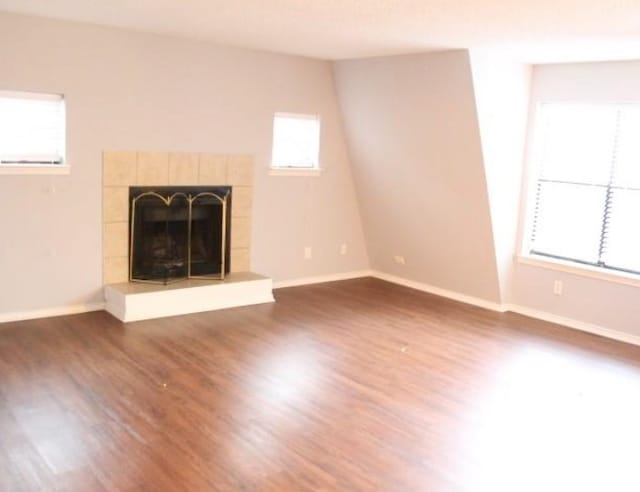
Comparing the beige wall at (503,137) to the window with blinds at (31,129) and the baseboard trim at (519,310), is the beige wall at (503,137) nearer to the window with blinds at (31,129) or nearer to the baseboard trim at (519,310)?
the baseboard trim at (519,310)

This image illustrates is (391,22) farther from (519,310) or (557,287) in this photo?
(519,310)

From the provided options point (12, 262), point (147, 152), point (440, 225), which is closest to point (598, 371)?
point (440, 225)

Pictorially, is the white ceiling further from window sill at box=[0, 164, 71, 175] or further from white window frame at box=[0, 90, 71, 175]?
window sill at box=[0, 164, 71, 175]

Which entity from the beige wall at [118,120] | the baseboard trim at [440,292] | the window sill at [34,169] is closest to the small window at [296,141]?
the beige wall at [118,120]

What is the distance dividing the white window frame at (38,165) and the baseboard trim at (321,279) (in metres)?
2.35

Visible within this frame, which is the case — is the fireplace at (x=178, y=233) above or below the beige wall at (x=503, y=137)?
below

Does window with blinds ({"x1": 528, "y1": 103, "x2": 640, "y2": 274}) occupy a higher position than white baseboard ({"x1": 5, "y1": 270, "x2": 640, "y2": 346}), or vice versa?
window with blinds ({"x1": 528, "y1": 103, "x2": 640, "y2": 274})

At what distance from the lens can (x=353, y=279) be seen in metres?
6.94

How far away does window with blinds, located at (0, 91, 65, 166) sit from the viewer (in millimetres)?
4652

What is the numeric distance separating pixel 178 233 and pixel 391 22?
8.90 feet

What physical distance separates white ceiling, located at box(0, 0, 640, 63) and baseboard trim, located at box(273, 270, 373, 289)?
7.75ft

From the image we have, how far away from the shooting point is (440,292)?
6383mm

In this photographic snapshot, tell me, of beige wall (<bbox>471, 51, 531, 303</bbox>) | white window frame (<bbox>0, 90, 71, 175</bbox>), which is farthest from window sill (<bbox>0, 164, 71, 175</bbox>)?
beige wall (<bbox>471, 51, 531, 303</bbox>)

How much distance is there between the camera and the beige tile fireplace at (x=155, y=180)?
516 centimetres
